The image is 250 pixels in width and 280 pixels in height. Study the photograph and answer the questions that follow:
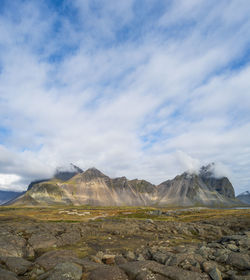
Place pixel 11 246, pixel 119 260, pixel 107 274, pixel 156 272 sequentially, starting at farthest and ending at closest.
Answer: pixel 11 246 → pixel 119 260 → pixel 156 272 → pixel 107 274

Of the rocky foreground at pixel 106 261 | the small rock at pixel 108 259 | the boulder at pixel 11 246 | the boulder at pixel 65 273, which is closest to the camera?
the boulder at pixel 65 273

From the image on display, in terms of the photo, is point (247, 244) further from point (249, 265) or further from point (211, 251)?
point (249, 265)

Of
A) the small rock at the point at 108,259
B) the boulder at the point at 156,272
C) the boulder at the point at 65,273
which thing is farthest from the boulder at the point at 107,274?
the small rock at the point at 108,259

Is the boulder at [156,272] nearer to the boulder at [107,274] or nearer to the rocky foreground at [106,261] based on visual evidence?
the rocky foreground at [106,261]

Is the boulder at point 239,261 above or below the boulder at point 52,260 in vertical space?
below

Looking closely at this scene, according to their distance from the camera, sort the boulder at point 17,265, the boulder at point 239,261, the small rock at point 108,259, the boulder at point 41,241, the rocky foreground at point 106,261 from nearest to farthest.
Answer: the rocky foreground at point 106,261, the boulder at point 17,265, the boulder at point 239,261, the small rock at point 108,259, the boulder at point 41,241

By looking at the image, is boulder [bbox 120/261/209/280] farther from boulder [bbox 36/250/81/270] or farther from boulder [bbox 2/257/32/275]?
boulder [bbox 2/257/32/275]

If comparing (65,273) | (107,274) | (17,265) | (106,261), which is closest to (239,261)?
(106,261)

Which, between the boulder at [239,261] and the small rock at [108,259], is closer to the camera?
the boulder at [239,261]

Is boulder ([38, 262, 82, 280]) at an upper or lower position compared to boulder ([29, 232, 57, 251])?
upper

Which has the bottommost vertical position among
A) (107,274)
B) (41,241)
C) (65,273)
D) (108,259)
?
(108,259)

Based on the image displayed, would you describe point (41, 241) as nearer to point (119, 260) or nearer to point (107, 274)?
point (119, 260)

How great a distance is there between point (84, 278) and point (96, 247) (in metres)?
20.3

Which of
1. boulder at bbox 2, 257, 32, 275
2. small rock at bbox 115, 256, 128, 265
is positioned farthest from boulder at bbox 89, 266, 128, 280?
small rock at bbox 115, 256, 128, 265
